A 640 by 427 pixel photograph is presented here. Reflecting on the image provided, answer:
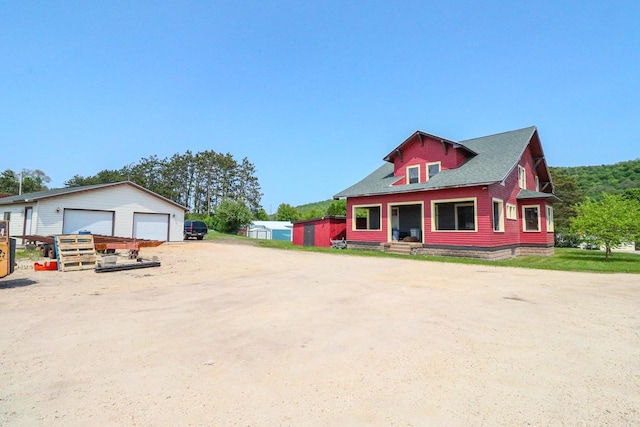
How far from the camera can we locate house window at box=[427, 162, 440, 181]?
795 inches

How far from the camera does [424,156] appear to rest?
20688 mm

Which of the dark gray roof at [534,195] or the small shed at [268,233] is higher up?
the dark gray roof at [534,195]

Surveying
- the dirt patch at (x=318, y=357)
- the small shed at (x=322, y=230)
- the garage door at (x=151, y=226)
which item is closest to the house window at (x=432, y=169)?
the small shed at (x=322, y=230)

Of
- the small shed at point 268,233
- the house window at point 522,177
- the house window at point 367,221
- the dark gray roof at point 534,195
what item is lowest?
the small shed at point 268,233

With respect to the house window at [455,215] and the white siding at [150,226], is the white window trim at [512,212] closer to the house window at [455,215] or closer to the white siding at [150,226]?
the house window at [455,215]

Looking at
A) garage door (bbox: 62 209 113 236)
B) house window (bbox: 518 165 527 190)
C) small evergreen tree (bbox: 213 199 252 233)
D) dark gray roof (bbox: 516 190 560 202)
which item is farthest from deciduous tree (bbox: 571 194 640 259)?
small evergreen tree (bbox: 213 199 252 233)

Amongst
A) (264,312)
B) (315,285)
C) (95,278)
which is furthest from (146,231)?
(264,312)

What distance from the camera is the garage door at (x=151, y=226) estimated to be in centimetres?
2472

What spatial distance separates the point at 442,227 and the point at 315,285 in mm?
14648

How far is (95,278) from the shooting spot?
9.51 m

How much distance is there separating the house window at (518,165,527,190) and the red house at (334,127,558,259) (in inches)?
5.2

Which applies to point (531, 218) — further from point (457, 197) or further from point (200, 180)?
point (200, 180)

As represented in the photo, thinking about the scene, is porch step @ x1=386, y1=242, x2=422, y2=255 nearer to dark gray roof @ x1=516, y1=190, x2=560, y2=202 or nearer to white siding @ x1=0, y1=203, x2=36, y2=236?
dark gray roof @ x1=516, y1=190, x2=560, y2=202

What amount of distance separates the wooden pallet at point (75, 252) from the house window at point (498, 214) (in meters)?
18.9
